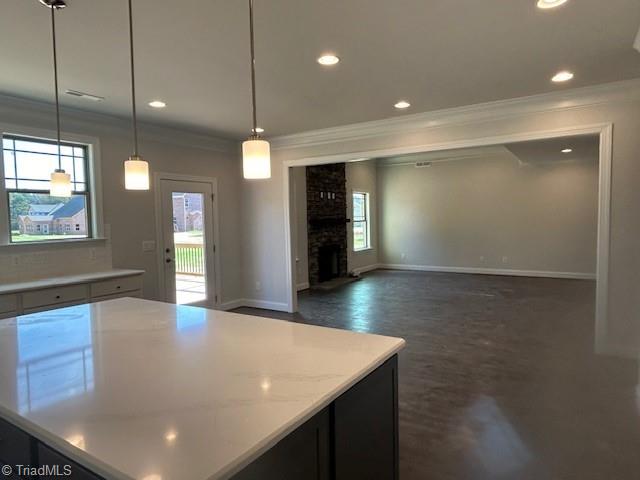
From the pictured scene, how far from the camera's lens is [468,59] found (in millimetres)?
3021

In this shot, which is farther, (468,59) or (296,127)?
(296,127)

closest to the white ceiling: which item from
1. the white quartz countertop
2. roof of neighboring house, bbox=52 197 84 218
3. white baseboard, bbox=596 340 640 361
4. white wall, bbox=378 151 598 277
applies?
roof of neighboring house, bbox=52 197 84 218

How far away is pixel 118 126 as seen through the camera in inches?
Answer: 181

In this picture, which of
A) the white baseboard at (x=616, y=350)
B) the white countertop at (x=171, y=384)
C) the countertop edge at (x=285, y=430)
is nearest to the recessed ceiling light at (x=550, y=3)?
the white countertop at (x=171, y=384)

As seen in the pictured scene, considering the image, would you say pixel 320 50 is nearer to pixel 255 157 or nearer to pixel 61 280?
pixel 255 157

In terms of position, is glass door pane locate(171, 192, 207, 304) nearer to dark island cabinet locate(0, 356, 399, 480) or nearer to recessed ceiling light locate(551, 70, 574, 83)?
dark island cabinet locate(0, 356, 399, 480)

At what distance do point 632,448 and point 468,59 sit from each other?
2804mm

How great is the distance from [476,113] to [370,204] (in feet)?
19.7

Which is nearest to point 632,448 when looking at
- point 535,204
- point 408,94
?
point 408,94

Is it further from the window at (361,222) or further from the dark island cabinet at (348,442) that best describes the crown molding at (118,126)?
the window at (361,222)

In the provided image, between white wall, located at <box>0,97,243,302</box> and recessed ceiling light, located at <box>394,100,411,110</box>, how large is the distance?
281cm

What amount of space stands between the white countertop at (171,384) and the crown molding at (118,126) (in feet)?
8.77

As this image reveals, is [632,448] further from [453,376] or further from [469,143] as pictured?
[469,143]

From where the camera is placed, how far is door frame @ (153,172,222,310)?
506cm
